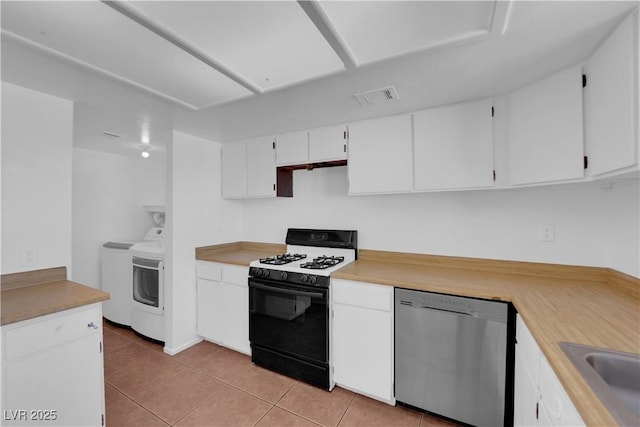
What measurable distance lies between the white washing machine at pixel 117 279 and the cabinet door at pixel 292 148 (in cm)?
218

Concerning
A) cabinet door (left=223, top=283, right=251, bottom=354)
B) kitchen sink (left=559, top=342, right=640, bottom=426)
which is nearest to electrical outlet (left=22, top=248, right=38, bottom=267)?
cabinet door (left=223, top=283, right=251, bottom=354)

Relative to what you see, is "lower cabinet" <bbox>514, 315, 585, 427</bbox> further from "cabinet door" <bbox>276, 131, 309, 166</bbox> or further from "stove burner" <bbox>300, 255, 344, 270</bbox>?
"cabinet door" <bbox>276, 131, 309, 166</bbox>

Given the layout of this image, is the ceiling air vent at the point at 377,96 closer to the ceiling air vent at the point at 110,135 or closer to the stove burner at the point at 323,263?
the stove burner at the point at 323,263

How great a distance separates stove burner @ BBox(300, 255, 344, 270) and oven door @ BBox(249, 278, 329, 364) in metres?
0.18

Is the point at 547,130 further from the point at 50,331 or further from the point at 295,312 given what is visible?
the point at 50,331

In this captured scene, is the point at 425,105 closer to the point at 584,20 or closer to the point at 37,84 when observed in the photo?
the point at 584,20

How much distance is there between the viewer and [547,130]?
1.60 m

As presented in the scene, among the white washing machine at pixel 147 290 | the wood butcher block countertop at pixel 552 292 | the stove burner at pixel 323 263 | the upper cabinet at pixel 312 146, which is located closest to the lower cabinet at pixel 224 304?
the white washing machine at pixel 147 290

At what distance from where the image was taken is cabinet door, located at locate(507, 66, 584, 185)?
4.85ft

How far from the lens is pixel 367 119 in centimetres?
234

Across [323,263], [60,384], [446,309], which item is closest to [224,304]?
[323,263]

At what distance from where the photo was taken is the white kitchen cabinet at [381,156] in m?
2.19

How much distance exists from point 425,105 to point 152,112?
7.19 ft

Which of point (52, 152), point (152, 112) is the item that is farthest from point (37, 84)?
point (152, 112)
